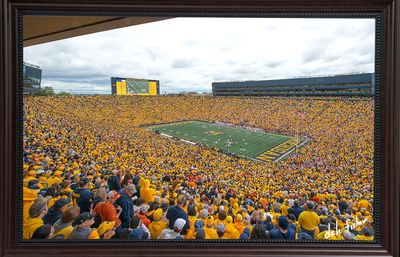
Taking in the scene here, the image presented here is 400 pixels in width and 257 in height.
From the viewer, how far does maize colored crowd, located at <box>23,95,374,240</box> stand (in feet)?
4.52

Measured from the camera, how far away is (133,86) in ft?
4.75

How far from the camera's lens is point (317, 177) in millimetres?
1509

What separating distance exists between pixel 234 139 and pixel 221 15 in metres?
0.83

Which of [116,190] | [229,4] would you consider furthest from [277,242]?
[229,4]

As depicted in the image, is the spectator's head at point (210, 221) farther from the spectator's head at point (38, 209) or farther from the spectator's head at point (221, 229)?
the spectator's head at point (38, 209)

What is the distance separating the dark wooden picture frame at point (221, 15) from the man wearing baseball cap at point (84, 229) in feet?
0.15

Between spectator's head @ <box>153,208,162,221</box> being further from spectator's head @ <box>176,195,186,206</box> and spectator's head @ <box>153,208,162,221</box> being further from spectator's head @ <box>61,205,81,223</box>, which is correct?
spectator's head @ <box>61,205,81,223</box>

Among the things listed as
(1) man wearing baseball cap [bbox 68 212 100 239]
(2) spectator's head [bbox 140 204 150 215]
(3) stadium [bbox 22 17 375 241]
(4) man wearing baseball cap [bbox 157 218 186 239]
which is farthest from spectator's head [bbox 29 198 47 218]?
(4) man wearing baseball cap [bbox 157 218 186 239]

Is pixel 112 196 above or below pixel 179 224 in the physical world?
above

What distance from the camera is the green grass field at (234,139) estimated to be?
1.55 m

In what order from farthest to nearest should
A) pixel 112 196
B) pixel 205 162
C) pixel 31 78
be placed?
1. pixel 205 162
2. pixel 112 196
3. pixel 31 78

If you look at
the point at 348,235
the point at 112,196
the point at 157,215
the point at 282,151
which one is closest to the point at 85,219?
the point at 112,196

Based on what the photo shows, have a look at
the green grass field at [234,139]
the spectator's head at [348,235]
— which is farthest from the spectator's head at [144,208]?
the spectator's head at [348,235]

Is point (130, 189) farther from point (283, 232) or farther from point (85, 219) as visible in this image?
point (283, 232)
